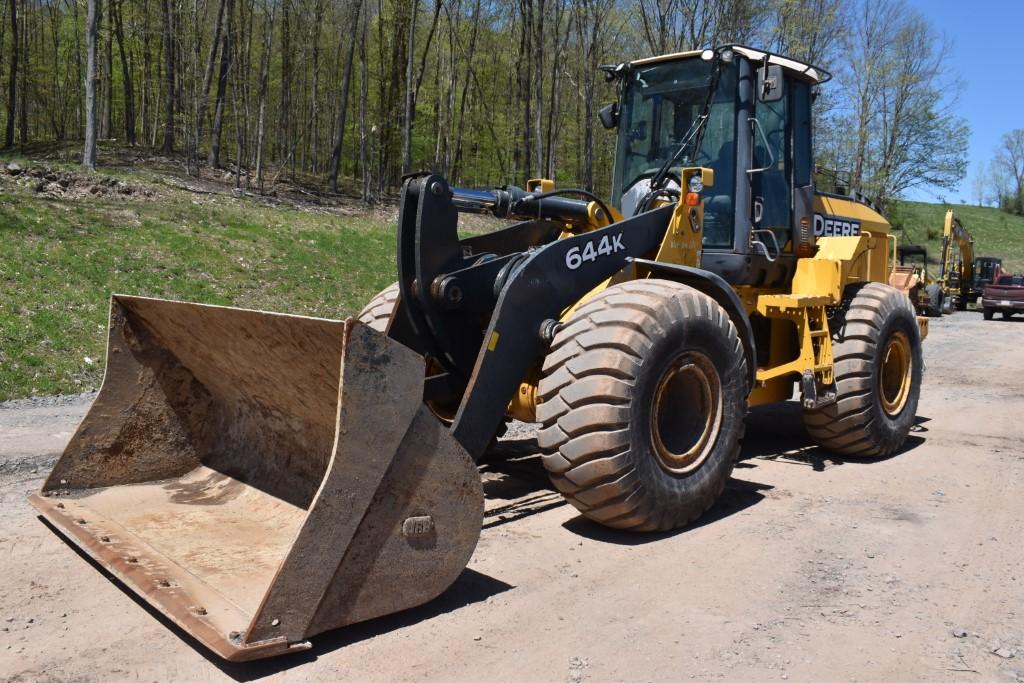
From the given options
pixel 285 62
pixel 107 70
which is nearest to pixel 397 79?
pixel 285 62

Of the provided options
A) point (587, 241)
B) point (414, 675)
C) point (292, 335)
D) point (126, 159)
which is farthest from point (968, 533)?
point (126, 159)

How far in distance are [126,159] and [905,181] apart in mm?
35535

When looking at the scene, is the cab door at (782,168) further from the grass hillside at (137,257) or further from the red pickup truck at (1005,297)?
the red pickup truck at (1005,297)

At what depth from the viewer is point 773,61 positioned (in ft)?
22.5

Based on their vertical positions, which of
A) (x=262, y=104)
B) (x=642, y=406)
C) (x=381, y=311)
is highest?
(x=262, y=104)

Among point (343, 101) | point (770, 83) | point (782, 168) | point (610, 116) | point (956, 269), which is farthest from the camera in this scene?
point (956, 269)

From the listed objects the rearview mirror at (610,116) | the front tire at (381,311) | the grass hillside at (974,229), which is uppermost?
the grass hillside at (974,229)

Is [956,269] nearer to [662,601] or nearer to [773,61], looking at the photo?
[773,61]

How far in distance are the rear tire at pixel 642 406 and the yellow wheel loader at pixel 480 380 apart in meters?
0.02

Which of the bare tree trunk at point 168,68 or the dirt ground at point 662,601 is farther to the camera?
the bare tree trunk at point 168,68

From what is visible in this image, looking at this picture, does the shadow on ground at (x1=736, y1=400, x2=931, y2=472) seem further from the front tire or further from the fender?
the front tire

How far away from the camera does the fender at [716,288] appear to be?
559 centimetres

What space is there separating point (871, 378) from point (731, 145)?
214 centimetres

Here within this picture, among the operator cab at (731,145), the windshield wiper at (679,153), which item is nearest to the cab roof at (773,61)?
the operator cab at (731,145)
